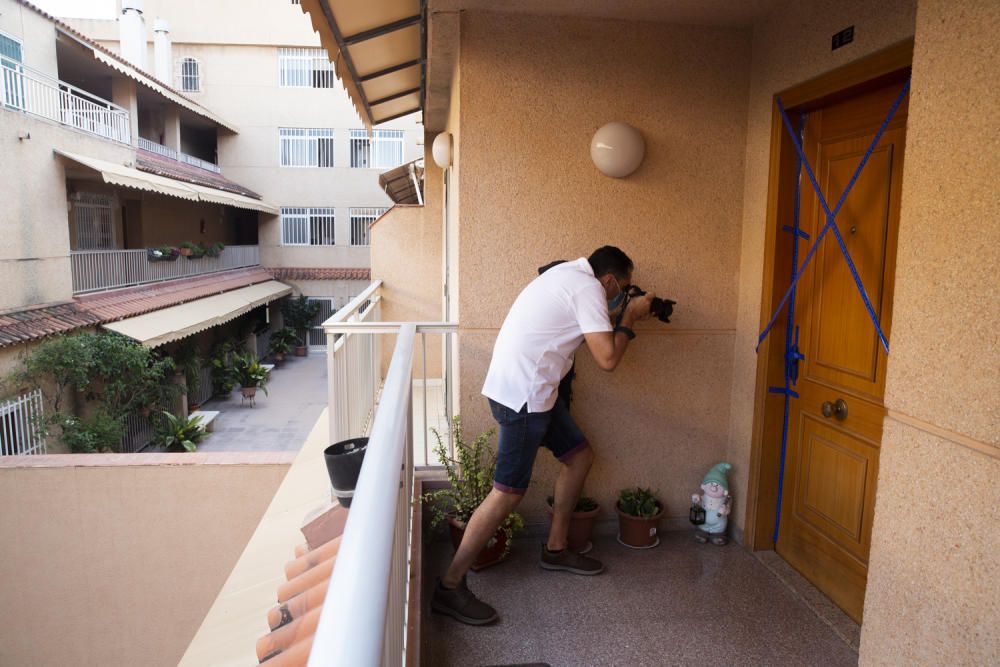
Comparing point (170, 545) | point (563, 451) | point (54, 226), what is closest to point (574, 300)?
point (563, 451)

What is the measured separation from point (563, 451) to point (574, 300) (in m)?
0.81

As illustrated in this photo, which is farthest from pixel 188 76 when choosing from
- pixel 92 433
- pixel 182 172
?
pixel 92 433

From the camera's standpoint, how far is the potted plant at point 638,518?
378 cm

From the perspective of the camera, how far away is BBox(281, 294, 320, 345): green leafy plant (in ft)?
89.2

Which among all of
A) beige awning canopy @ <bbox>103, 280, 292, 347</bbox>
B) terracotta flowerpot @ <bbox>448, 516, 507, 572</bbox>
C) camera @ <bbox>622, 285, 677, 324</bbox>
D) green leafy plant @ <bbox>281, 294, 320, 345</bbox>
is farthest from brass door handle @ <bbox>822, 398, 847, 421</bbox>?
green leafy plant @ <bbox>281, 294, 320, 345</bbox>

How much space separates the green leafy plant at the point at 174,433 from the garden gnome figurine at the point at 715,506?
1340cm

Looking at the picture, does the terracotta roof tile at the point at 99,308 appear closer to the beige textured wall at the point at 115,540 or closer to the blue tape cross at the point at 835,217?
the beige textured wall at the point at 115,540

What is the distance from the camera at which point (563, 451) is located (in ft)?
11.1

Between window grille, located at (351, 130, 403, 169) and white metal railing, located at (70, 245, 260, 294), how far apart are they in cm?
760

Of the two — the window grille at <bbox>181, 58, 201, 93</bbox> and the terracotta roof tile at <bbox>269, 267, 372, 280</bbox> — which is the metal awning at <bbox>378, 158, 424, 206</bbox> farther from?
the window grille at <bbox>181, 58, 201, 93</bbox>

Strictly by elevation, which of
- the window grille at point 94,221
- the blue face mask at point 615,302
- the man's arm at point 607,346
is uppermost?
the window grille at point 94,221

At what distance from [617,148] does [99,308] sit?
14.3 m

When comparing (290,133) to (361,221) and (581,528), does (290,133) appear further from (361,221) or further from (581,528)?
(581,528)

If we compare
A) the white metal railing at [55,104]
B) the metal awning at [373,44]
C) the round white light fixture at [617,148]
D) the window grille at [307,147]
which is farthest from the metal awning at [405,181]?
the window grille at [307,147]
